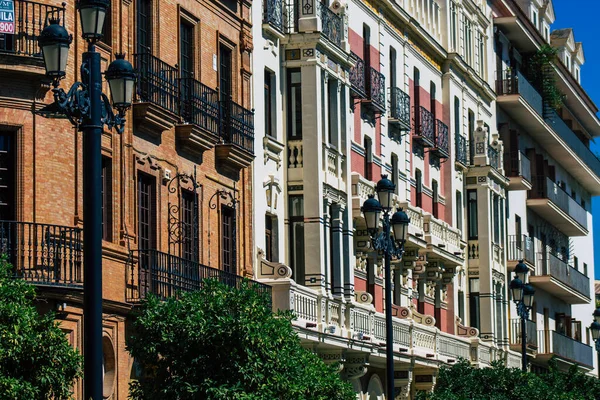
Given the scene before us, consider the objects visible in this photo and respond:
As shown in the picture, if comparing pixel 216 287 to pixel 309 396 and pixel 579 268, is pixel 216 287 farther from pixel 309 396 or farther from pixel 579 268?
pixel 579 268

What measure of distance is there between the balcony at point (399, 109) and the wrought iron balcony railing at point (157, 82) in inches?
643

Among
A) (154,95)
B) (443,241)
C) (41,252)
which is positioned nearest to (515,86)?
(443,241)

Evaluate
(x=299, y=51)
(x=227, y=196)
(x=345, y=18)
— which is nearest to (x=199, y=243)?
(x=227, y=196)

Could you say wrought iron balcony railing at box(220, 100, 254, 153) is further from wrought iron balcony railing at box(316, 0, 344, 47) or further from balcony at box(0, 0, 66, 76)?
balcony at box(0, 0, 66, 76)

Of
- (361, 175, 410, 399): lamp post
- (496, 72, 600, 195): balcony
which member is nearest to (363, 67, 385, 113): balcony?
(361, 175, 410, 399): lamp post

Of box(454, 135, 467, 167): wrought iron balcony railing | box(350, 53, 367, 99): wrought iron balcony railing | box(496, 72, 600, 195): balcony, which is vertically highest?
box(496, 72, 600, 195): balcony

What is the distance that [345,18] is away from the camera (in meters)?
41.7

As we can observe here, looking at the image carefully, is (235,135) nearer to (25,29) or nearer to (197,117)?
(197,117)

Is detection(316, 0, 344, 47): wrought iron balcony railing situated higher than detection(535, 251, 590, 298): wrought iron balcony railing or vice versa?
detection(316, 0, 344, 47): wrought iron balcony railing

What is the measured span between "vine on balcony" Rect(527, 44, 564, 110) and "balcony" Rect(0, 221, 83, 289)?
44676mm

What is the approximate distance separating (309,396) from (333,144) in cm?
1502

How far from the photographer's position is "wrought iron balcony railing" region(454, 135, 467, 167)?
55.8 meters

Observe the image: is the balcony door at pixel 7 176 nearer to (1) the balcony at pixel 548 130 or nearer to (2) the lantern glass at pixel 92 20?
(2) the lantern glass at pixel 92 20

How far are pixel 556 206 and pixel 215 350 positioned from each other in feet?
147
